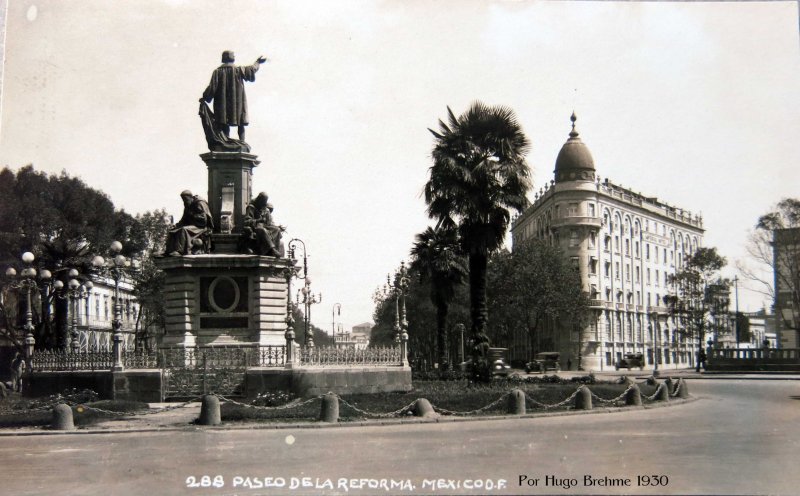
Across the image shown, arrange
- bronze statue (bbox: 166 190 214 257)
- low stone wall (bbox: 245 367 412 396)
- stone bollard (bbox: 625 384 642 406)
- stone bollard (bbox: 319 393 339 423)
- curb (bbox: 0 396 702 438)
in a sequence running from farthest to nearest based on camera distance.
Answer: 1. bronze statue (bbox: 166 190 214 257)
2. stone bollard (bbox: 625 384 642 406)
3. low stone wall (bbox: 245 367 412 396)
4. stone bollard (bbox: 319 393 339 423)
5. curb (bbox: 0 396 702 438)

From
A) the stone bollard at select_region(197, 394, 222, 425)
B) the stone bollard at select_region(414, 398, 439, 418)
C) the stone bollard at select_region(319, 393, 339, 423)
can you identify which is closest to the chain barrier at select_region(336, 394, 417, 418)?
the stone bollard at select_region(414, 398, 439, 418)

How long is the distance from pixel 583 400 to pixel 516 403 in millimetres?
2733

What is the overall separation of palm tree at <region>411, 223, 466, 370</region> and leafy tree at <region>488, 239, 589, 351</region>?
59.1 feet

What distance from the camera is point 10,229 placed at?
41594 mm

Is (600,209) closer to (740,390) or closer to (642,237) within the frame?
(642,237)

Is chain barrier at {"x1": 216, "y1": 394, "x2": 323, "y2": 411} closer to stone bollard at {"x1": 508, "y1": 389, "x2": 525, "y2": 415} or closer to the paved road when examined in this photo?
the paved road

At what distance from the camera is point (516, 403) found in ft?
76.5

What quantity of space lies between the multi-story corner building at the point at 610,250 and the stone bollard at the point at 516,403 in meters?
51.8

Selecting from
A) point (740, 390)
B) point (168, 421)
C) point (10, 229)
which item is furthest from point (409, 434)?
point (10, 229)

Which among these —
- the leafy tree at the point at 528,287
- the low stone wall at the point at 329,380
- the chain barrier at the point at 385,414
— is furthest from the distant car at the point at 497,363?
the leafy tree at the point at 528,287

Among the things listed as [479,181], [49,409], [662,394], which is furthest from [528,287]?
[49,409]

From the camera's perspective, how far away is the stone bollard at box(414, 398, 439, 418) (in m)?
22.3

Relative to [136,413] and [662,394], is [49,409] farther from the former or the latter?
[662,394]

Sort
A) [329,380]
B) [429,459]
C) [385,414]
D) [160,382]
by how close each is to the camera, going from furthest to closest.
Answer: [329,380] → [160,382] → [385,414] → [429,459]
